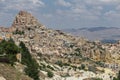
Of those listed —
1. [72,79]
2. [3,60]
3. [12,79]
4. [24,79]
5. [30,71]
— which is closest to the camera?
[12,79]

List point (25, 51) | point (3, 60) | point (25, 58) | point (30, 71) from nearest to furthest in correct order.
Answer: point (3, 60), point (30, 71), point (25, 58), point (25, 51)

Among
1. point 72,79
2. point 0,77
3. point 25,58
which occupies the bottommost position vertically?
point 72,79

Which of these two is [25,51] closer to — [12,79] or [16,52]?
[16,52]

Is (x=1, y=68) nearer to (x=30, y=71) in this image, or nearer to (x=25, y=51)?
(x=30, y=71)

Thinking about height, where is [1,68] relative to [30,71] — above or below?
above

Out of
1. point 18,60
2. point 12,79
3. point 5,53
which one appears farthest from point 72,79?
point 12,79

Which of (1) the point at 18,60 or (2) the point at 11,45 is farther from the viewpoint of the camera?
(1) the point at 18,60

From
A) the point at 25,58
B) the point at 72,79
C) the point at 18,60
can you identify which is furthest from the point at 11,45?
the point at 72,79

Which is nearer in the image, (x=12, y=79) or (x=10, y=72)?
(x=12, y=79)

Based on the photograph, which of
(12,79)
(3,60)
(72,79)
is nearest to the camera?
(12,79)
